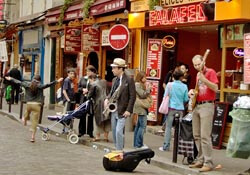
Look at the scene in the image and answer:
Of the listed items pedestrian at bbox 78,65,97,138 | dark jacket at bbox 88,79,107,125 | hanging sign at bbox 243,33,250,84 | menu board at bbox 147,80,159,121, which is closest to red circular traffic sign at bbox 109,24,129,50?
pedestrian at bbox 78,65,97,138

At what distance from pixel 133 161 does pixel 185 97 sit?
282 cm

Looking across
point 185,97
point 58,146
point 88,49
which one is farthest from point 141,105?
point 88,49

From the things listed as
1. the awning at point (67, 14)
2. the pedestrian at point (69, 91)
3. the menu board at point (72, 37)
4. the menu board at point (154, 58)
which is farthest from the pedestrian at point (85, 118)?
the awning at point (67, 14)

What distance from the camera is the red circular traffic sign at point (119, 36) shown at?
15.7 metres

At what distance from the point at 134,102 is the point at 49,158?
6.81 feet

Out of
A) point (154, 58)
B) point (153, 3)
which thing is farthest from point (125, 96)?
point (154, 58)

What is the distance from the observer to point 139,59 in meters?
18.1

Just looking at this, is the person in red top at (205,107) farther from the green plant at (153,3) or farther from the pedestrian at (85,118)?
the green plant at (153,3)

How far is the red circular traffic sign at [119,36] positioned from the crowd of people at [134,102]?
1.34 meters

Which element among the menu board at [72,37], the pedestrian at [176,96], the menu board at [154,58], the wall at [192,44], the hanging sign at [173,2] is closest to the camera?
the pedestrian at [176,96]

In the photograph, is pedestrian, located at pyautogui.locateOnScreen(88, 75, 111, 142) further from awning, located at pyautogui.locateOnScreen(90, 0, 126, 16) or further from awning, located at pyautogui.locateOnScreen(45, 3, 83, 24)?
awning, located at pyautogui.locateOnScreen(45, 3, 83, 24)

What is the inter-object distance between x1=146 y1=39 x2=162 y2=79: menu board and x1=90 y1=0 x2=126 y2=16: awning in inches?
77.3

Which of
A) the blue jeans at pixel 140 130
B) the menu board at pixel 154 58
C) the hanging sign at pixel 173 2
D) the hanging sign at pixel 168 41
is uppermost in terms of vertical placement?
the hanging sign at pixel 173 2

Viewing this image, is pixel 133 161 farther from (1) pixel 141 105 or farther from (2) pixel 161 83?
(2) pixel 161 83
